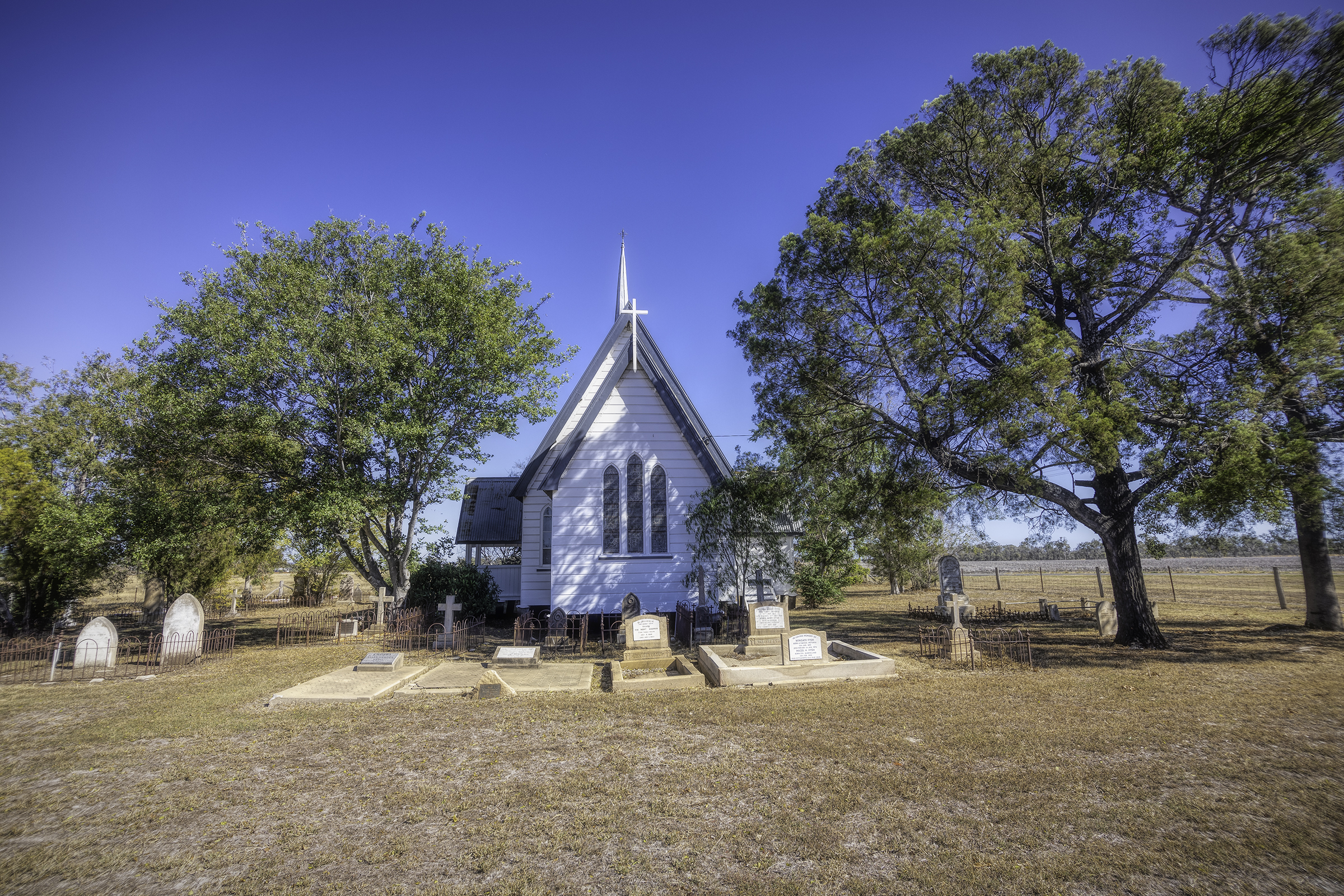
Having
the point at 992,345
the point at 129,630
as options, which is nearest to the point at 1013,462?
the point at 992,345

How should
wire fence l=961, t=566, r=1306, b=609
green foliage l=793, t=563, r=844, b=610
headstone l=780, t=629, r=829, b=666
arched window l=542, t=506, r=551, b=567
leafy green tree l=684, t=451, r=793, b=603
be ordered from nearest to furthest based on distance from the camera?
headstone l=780, t=629, r=829, b=666
leafy green tree l=684, t=451, r=793, b=603
arched window l=542, t=506, r=551, b=567
wire fence l=961, t=566, r=1306, b=609
green foliage l=793, t=563, r=844, b=610

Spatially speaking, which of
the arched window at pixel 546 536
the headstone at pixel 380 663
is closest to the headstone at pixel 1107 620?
the arched window at pixel 546 536

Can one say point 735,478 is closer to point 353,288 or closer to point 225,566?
point 353,288

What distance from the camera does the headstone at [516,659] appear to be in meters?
13.3

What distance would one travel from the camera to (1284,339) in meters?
12.5

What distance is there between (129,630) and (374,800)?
919 inches

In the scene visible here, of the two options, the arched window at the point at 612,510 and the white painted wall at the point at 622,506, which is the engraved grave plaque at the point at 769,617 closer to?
the white painted wall at the point at 622,506

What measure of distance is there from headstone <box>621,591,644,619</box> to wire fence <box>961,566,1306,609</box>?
13197 mm

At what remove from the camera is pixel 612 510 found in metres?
18.2

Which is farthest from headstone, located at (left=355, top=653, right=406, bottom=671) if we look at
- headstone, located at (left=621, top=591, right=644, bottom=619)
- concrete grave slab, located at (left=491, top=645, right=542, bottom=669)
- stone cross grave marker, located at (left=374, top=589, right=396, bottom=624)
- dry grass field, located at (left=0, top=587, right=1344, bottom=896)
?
headstone, located at (left=621, top=591, right=644, bottom=619)

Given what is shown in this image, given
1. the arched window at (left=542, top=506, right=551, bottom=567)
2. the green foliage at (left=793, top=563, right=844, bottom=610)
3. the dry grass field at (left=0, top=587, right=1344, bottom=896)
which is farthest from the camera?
Answer: the green foliage at (left=793, top=563, right=844, bottom=610)

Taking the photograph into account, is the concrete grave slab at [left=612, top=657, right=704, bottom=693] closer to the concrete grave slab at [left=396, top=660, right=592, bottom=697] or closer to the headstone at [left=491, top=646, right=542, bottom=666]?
the concrete grave slab at [left=396, top=660, right=592, bottom=697]

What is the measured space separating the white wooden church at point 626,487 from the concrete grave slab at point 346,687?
215 inches

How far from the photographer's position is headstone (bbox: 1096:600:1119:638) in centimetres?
1543
